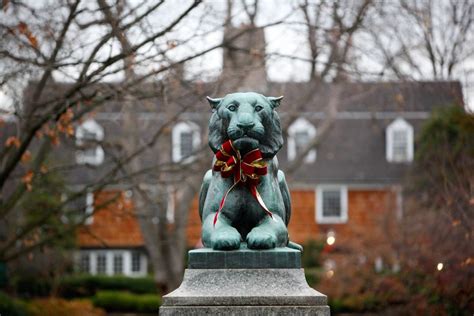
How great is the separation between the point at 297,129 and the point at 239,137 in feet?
103

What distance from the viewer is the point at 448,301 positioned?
17.1 m

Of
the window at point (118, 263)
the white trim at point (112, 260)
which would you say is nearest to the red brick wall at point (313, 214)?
the white trim at point (112, 260)

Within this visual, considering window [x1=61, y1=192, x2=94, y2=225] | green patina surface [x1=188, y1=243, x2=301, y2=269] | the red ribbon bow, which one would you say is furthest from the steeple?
green patina surface [x1=188, y1=243, x2=301, y2=269]

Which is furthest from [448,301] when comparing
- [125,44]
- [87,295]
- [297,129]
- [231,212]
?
[297,129]

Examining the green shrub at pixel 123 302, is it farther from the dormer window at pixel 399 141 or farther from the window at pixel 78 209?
the dormer window at pixel 399 141

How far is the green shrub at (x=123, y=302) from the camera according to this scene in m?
32.0

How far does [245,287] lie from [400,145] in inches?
1297

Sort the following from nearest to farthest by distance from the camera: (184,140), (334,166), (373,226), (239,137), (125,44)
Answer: (239,137) < (125,44) < (373,226) < (184,140) < (334,166)

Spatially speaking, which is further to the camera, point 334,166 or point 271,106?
point 334,166

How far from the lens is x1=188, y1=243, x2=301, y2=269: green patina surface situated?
24.9 ft

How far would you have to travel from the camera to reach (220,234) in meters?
7.67

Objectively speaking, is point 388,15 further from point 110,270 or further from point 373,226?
point 110,270

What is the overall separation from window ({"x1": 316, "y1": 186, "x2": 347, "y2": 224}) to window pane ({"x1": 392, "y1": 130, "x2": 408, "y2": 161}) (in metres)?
2.70

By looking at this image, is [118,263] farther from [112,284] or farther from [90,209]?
[90,209]
